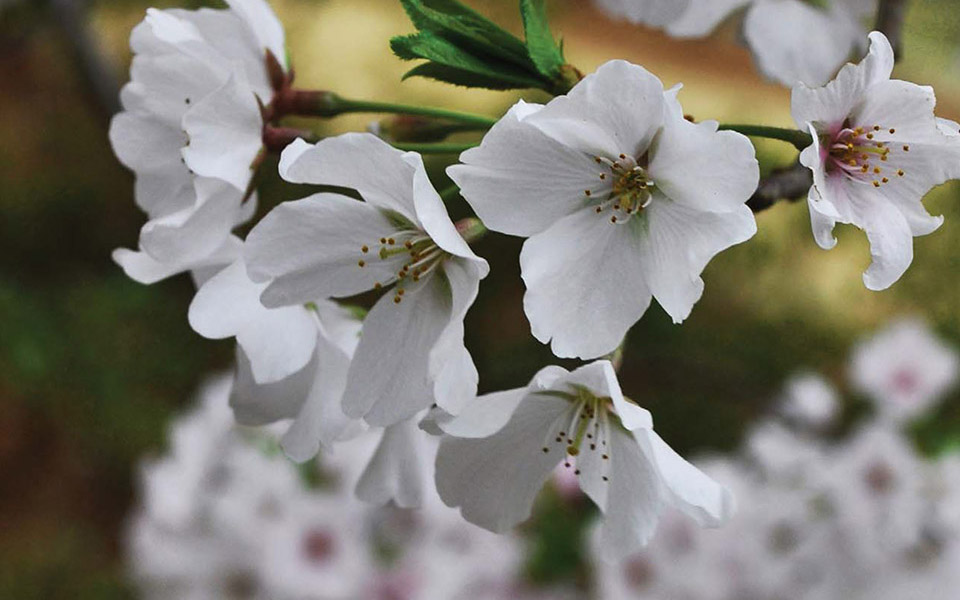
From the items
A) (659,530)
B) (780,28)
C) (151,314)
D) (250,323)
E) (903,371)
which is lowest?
(151,314)

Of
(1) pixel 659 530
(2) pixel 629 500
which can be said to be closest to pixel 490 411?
(2) pixel 629 500

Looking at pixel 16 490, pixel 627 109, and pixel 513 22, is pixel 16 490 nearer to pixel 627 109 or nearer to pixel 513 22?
pixel 513 22

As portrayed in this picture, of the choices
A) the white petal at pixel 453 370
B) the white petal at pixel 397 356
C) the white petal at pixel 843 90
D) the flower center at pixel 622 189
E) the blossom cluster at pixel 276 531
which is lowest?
the blossom cluster at pixel 276 531

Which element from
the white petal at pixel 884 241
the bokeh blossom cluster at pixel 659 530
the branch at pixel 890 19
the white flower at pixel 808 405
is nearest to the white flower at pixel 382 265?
the white petal at pixel 884 241

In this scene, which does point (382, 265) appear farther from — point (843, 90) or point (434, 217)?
point (843, 90)

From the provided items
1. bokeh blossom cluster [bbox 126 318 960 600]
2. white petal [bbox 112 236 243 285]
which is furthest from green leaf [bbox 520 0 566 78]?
bokeh blossom cluster [bbox 126 318 960 600]

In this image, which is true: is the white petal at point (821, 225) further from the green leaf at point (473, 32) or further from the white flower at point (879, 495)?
the white flower at point (879, 495)
